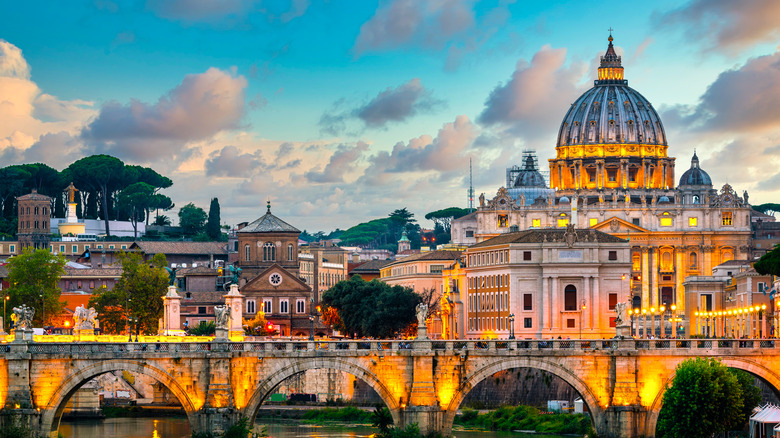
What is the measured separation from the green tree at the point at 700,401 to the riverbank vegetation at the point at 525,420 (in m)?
15.1

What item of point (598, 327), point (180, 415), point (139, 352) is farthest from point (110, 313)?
point (139, 352)

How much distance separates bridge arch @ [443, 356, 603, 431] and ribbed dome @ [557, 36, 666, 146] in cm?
12214

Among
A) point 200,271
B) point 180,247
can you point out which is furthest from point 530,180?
point 200,271

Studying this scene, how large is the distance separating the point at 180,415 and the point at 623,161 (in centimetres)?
9794

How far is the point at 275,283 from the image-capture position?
15212 cm

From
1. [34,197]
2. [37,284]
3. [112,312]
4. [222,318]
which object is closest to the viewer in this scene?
[222,318]

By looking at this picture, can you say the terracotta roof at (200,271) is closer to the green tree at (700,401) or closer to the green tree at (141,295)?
the green tree at (141,295)

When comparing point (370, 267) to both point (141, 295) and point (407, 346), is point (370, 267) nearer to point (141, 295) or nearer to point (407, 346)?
point (141, 295)

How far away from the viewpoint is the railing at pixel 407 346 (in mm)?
70750

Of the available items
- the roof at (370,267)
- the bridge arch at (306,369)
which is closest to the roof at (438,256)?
the roof at (370,267)

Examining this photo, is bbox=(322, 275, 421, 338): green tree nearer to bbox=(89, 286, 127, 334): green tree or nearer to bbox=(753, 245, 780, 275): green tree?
bbox=(89, 286, 127, 334): green tree

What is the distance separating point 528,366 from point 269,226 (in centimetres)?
9045

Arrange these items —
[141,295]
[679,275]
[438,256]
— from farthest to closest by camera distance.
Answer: [679,275] → [438,256] → [141,295]

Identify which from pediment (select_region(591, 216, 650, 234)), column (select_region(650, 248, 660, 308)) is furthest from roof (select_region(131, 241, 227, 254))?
column (select_region(650, 248, 660, 308))
